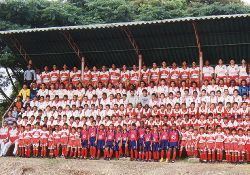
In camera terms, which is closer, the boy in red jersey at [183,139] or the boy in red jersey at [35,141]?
the boy in red jersey at [183,139]

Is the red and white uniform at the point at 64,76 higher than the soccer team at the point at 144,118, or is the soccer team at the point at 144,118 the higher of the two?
the red and white uniform at the point at 64,76

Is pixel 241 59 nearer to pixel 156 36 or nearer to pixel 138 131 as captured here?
pixel 156 36

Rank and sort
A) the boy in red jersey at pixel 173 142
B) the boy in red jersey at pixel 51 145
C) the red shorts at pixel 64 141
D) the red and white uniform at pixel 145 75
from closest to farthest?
the boy in red jersey at pixel 173 142, the red shorts at pixel 64 141, the boy in red jersey at pixel 51 145, the red and white uniform at pixel 145 75

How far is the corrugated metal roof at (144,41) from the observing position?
16.4m

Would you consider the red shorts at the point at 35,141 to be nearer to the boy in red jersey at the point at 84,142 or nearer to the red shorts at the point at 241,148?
the boy in red jersey at the point at 84,142

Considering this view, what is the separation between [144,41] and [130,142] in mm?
5465

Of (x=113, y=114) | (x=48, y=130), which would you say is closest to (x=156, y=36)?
(x=113, y=114)

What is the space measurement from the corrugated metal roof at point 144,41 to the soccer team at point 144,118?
1.02 metres

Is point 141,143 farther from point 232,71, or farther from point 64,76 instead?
point 64,76

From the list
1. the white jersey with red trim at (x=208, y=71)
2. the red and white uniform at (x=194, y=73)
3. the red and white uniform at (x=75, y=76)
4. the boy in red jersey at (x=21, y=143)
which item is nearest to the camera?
the boy in red jersey at (x=21, y=143)

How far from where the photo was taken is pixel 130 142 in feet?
45.6

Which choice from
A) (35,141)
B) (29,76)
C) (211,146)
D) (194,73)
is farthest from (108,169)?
(29,76)

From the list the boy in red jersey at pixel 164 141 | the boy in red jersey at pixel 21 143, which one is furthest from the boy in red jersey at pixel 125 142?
the boy in red jersey at pixel 21 143

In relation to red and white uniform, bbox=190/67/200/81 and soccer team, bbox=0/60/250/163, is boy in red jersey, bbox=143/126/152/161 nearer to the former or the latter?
soccer team, bbox=0/60/250/163
